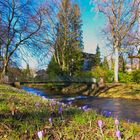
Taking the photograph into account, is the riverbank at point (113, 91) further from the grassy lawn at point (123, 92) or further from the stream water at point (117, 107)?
the stream water at point (117, 107)

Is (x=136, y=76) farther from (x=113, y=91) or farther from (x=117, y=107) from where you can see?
(x=117, y=107)

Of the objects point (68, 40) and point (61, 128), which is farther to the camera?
point (68, 40)

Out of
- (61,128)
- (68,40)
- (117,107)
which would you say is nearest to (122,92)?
(117,107)

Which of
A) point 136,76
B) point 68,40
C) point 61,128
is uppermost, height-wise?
point 68,40

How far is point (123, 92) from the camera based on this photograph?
99.3 feet

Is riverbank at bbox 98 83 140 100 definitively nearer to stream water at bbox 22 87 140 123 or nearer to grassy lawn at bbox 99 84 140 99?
grassy lawn at bbox 99 84 140 99

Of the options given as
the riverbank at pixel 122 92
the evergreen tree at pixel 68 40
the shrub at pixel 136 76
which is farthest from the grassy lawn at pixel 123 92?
the evergreen tree at pixel 68 40

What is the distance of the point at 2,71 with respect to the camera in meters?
30.4

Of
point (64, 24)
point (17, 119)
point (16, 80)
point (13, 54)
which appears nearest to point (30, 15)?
point (13, 54)

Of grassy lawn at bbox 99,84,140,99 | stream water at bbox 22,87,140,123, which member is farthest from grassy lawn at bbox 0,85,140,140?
grassy lawn at bbox 99,84,140,99

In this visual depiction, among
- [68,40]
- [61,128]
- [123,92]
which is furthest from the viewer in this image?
[68,40]

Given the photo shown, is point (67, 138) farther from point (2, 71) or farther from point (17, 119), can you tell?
point (2, 71)

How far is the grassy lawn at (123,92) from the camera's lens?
2857 centimetres

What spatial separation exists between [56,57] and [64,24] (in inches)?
200
